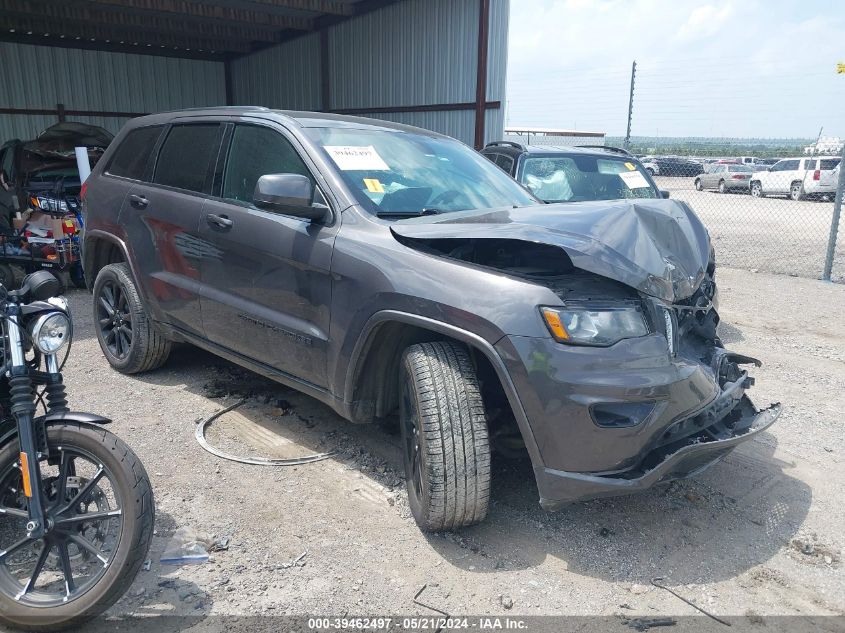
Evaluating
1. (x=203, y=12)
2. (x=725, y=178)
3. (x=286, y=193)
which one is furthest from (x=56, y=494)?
(x=725, y=178)

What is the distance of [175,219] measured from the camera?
4336 millimetres

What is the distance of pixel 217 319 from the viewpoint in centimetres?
412

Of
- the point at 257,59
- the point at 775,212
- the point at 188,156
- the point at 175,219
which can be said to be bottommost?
the point at 775,212

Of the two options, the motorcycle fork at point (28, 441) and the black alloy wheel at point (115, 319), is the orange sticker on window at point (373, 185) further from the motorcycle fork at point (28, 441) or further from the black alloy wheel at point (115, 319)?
the black alloy wheel at point (115, 319)

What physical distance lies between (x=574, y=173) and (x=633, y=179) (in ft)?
2.07

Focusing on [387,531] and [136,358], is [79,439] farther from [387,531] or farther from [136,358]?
[136,358]

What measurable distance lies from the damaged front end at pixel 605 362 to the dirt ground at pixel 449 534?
0.43 metres

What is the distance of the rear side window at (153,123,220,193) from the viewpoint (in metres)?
4.32

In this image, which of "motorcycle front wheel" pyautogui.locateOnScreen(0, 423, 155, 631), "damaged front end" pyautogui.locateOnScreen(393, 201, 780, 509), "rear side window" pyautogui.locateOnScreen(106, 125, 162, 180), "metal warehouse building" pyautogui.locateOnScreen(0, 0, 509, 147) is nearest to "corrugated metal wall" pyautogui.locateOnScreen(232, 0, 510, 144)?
"metal warehouse building" pyautogui.locateOnScreen(0, 0, 509, 147)

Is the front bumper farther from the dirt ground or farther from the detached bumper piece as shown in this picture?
the dirt ground

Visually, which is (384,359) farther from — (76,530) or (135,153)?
(135,153)

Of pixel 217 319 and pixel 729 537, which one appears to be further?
pixel 217 319

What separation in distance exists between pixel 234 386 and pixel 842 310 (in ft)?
21.6

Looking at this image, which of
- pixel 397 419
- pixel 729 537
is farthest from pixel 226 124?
pixel 729 537
